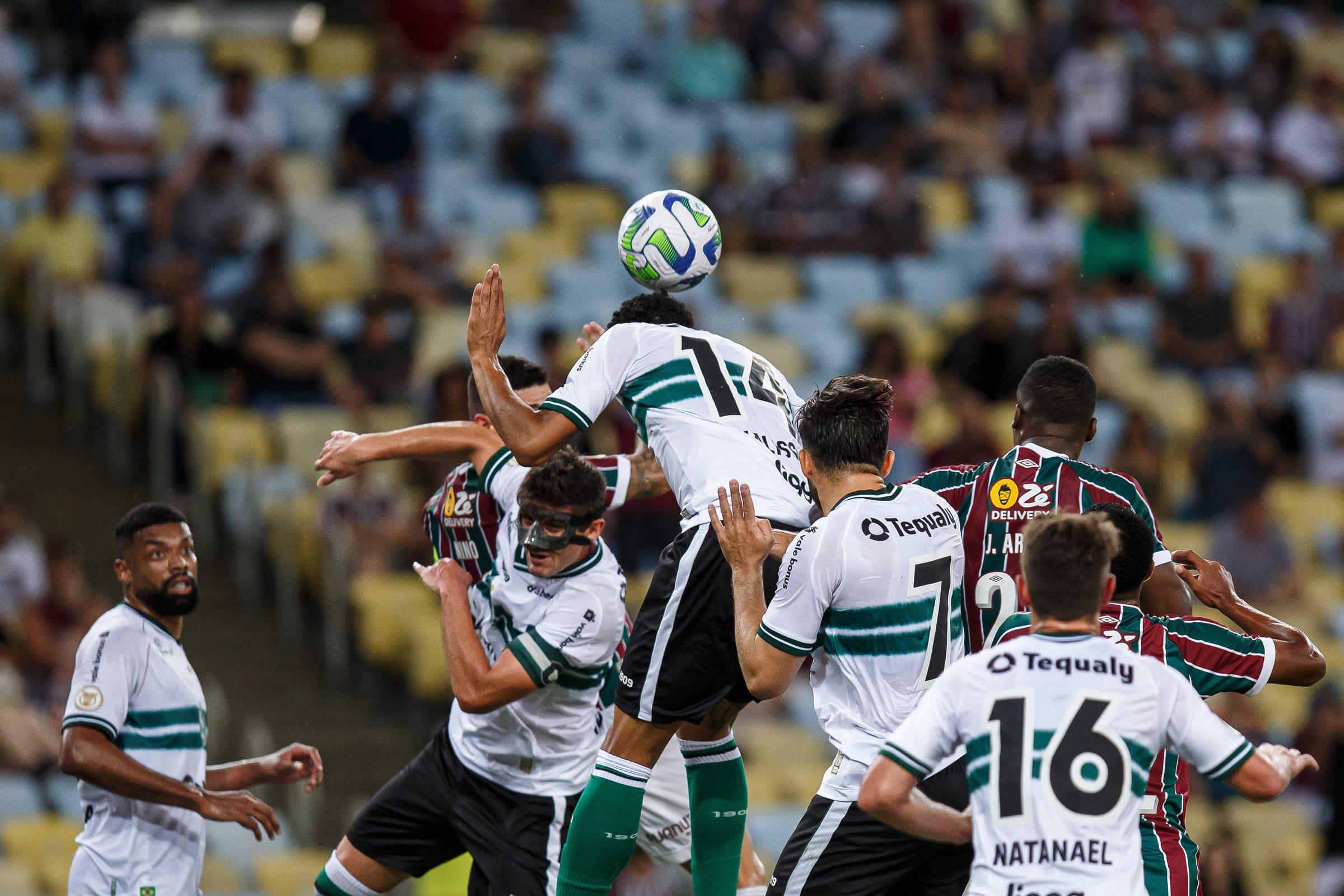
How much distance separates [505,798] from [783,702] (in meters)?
5.45

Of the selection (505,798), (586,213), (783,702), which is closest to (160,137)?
(586,213)

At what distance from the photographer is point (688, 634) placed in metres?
6.33

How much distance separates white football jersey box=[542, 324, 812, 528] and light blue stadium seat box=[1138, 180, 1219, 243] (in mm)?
12706

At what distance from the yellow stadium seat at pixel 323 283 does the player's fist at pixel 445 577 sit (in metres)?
8.11

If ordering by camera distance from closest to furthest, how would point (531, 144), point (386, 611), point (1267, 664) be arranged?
point (1267, 664)
point (386, 611)
point (531, 144)

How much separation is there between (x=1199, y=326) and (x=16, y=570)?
10400mm

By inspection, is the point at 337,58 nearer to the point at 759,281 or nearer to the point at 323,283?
the point at 323,283

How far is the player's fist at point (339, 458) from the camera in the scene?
22.1ft

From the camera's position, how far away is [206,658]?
12945 millimetres

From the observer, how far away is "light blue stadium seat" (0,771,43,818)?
34.9 ft

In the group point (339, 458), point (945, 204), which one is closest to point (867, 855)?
point (339, 458)

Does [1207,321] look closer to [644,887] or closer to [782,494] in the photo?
[644,887]

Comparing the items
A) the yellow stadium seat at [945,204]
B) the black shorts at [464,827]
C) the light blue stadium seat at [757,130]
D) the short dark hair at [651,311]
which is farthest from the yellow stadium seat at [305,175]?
the short dark hair at [651,311]

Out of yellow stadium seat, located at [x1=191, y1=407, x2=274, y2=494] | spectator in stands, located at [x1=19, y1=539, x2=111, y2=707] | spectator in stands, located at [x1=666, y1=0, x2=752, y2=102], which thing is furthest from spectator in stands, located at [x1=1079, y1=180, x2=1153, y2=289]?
spectator in stands, located at [x1=19, y1=539, x2=111, y2=707]
